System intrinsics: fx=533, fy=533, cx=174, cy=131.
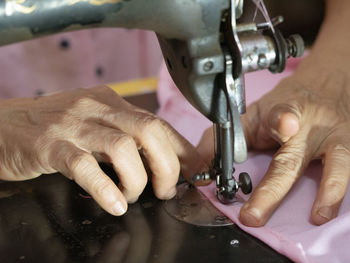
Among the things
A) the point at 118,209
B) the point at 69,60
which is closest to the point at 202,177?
the point at 118,209

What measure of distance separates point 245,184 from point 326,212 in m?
0.13

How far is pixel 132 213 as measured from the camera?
0.88m

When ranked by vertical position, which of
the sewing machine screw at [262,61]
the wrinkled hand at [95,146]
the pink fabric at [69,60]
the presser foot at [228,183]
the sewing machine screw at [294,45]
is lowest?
the pink fabric at [69,60]

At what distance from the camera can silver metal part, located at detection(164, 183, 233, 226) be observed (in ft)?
2.78

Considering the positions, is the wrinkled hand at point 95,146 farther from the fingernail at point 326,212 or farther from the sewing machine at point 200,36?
the fingernail at point 326,212

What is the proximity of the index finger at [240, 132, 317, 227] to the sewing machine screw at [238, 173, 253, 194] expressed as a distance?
2cm

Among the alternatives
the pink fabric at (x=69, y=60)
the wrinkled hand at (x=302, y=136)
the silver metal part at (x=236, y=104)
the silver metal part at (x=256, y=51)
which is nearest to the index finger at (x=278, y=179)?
the wrinkled hand at (x=302, y=136)

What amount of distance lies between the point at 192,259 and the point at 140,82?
903 millimetres

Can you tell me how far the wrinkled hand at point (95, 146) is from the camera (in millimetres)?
829

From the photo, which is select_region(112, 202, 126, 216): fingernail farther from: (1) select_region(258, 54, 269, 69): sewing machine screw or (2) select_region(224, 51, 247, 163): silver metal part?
(1) select_region(258, 54, 269, 69): sewing machine screw

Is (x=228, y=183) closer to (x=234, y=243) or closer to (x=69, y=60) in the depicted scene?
(x=234, y=243)

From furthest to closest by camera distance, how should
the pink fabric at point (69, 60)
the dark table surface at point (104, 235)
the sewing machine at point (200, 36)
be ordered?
the pink fabric at point (69, 60) → the dark table surface at point (104, 235) → the sewing machine at point (200, 36)

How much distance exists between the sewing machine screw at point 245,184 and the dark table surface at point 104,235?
66mm

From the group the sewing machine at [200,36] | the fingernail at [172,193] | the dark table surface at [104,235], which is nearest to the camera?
the sewing machine at [200,36]
